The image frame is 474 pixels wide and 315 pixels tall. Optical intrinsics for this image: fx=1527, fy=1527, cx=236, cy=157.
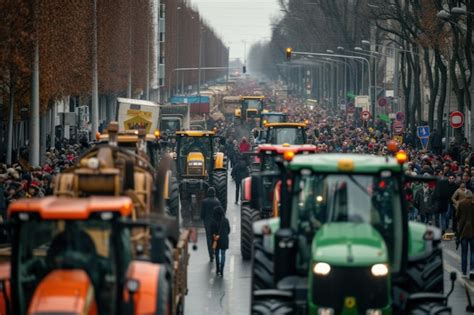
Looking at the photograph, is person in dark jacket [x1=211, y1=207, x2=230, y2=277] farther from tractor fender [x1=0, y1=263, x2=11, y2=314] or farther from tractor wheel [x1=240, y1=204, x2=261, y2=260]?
tractor fender [x1=0, y1=263, x2=11, y2=314]

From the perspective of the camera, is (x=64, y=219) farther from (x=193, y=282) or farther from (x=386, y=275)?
(x=193, y=282)

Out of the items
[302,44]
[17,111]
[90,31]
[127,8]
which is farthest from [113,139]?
[302,44]

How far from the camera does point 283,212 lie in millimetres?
17500

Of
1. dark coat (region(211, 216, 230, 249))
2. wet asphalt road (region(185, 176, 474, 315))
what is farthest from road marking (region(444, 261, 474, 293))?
dark coat (region(211, 216, 230, 249))

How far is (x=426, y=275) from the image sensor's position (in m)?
17.9

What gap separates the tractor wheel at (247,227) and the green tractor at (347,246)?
1199 cm

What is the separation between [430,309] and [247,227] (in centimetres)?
1364

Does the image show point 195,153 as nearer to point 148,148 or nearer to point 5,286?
point 148,148

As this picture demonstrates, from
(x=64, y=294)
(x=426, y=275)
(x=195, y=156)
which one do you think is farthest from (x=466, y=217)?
(x=195, y=156)

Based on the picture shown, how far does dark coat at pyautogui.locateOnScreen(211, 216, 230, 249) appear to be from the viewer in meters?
28.0

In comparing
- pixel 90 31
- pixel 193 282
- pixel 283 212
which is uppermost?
pixel 90 31

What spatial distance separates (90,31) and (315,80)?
12225cm

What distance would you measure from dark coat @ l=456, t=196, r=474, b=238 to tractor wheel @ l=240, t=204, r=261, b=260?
4.39 metres

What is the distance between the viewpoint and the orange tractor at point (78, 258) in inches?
570
